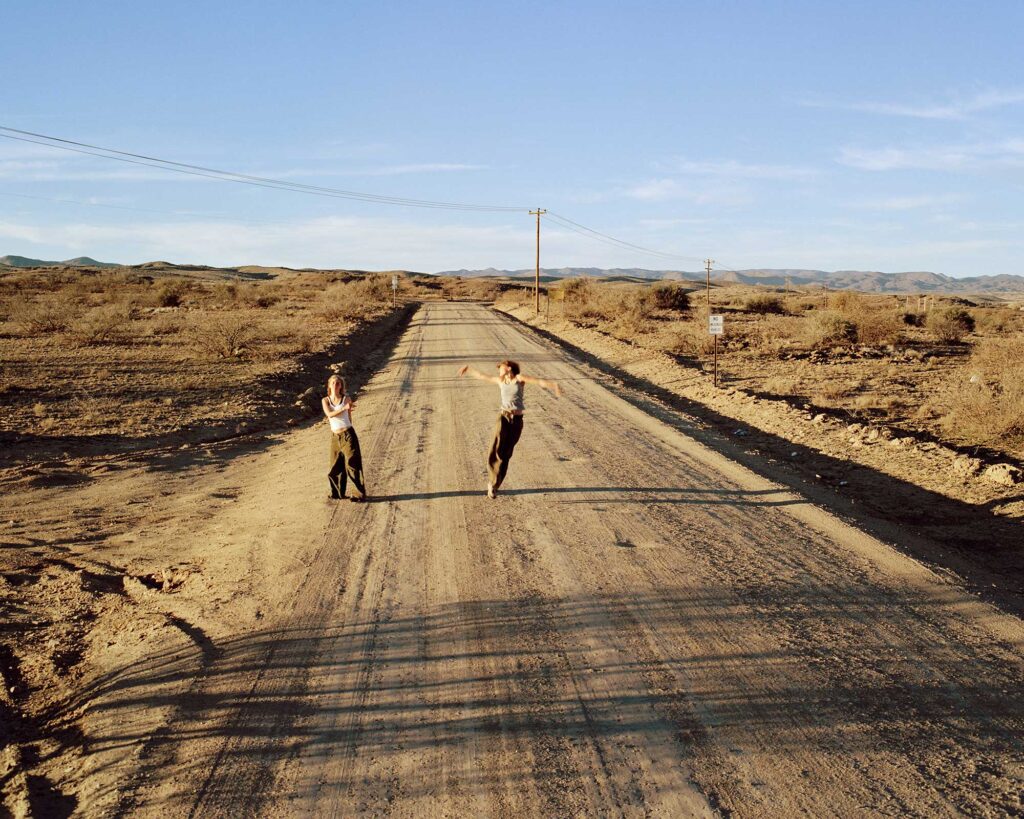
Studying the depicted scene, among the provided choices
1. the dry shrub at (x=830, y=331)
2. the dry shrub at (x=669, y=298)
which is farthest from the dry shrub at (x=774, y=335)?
the dry shrub at (x=669, y=298)

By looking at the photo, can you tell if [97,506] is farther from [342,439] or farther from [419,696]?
[419,696]

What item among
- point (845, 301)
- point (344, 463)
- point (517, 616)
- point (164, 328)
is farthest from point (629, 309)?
point (517, 616)

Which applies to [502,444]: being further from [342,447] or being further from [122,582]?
[122,582]

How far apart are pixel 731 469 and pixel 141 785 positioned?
27.3 feet

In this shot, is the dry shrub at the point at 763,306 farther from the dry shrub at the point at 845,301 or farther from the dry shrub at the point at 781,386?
the dry shrub at the point at 781,386

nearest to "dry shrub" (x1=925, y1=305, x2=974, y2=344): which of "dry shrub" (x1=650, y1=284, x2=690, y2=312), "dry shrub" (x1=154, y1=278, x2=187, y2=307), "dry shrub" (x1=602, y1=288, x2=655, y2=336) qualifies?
"dry shrub" (x1=602, y1=288, x2=655, y2=336)

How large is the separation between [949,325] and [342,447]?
33581 mm

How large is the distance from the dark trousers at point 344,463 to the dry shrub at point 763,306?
157 feet

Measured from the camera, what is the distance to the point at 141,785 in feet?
12.6

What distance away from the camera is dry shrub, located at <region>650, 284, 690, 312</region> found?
177 ft

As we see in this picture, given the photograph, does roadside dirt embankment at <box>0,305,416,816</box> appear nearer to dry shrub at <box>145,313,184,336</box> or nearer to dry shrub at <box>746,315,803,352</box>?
dry shrub at <box>145,313,184,336</box>

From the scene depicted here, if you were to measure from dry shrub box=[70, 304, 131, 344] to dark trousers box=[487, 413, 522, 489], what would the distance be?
22.1 m

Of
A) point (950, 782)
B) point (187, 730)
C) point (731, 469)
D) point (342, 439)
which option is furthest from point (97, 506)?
point (950, 782)

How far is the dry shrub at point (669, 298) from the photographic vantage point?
53.8 meters
